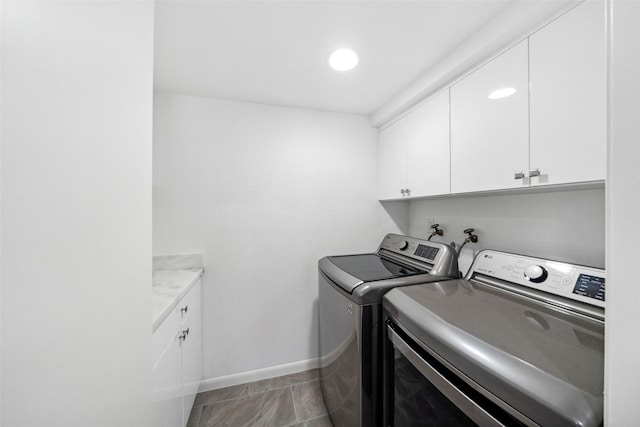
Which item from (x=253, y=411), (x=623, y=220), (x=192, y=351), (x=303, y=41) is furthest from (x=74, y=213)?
(x=253, y=411)

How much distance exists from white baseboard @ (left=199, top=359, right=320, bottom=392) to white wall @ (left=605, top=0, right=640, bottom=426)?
1.89 meters

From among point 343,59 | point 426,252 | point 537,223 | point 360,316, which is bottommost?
point 360,316

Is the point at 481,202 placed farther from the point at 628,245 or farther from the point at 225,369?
the point at 225,369

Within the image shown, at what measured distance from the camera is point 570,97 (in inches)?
32.4

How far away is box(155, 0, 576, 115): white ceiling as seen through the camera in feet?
3.30

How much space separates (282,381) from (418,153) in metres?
2.09

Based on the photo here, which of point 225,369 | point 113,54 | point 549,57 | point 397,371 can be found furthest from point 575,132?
point 225,369

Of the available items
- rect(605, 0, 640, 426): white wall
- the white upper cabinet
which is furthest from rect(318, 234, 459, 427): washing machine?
rect(605, 0, 640, 426): white wall

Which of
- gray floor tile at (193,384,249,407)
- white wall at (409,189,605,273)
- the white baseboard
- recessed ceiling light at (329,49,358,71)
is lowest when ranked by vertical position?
A: gray floor tile at (193,384,249,407)

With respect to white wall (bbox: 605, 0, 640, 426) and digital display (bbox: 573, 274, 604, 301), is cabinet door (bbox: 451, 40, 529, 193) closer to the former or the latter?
digital display (bbox: 573, 274, 604, 301)

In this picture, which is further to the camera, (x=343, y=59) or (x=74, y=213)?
(x=343, y=59)

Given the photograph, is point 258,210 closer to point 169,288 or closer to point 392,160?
point 169,288

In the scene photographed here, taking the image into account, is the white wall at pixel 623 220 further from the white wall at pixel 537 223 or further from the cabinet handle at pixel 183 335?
the cabinet handle at pixel 183 335

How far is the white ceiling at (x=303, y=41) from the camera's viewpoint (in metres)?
1.01
